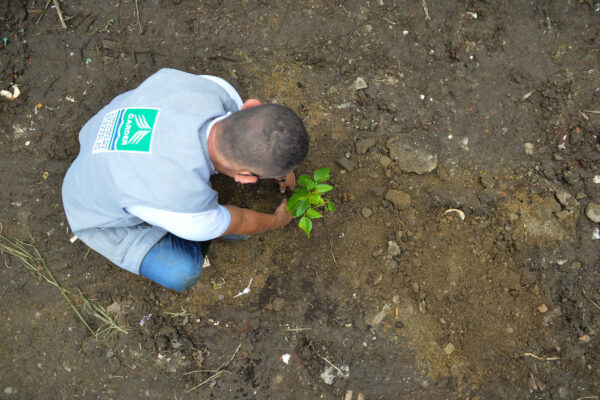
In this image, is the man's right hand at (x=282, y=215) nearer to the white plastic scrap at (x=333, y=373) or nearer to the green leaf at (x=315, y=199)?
the green leaf at (x=315, y=199)

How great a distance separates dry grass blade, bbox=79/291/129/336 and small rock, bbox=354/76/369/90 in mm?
2044

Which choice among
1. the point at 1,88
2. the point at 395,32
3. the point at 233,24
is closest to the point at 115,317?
the point at 1,88

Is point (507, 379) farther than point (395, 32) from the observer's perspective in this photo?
No

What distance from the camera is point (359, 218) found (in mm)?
2375

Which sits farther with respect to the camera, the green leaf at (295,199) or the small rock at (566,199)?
the small rock at (566,199)

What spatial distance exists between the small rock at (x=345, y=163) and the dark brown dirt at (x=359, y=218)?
1cm

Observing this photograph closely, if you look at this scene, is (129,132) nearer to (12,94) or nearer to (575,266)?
(12,94)

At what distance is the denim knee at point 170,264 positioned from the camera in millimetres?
2025

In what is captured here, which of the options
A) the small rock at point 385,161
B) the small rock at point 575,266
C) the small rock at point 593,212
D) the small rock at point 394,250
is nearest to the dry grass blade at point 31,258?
the small rock at point 394,250

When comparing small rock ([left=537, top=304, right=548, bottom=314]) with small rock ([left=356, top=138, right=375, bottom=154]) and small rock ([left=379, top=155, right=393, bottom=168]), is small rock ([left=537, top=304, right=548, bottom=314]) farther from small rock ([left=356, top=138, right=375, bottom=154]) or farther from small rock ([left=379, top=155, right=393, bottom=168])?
small rock ([left=356, top=138, right=375, bottom=154])

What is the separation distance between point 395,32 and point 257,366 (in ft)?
7.29

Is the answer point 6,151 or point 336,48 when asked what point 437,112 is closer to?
point 336,48

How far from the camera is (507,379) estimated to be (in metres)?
2.24

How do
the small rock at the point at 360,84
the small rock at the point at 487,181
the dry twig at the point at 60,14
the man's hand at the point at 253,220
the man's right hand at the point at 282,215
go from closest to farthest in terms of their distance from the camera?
the man's hand at the point at 253,220
the man's right hand at the point at 282,215
the small rock at the point at 487,181
the small rock at the point at 360,84
the dry twig at the point at 60,14
